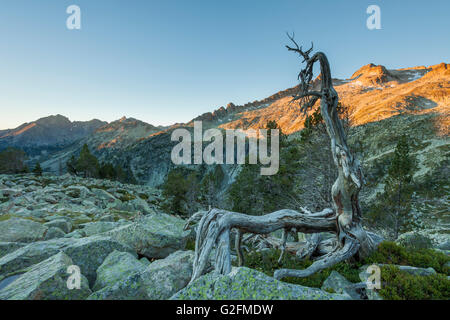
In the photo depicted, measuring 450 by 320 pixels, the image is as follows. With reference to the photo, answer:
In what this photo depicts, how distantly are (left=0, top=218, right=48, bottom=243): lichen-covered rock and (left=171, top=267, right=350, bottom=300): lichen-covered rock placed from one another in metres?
8.38

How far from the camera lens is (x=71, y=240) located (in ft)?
22.4

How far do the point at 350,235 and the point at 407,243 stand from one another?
14.2ft

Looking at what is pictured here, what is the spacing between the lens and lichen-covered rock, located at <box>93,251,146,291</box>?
4760 mm

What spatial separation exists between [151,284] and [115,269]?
1.54 m

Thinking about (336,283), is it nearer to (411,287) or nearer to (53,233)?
(411,287)

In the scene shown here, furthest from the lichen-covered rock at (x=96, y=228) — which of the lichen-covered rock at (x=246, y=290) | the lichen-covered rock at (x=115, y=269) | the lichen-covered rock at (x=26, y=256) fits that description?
the lichen-covered rock at (x=246, y=290)

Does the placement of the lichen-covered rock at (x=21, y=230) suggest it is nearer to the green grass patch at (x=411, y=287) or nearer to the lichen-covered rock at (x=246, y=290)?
the lichen-covered rock at (x=246, y=290)

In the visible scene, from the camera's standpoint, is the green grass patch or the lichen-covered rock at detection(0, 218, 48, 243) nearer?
the green grass patch

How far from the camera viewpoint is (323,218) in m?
6.65

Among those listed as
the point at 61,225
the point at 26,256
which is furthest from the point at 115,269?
the point at 61,225

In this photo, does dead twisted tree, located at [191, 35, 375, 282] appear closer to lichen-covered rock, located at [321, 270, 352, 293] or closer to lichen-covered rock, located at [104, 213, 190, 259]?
lichen-covered rock, located at [321, 270, 352, 293]

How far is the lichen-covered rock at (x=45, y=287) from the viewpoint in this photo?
148 inches

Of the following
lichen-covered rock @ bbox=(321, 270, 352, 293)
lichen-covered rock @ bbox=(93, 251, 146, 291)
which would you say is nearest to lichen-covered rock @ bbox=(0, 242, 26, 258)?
lichen-covered rock @ bbox=(93, 251, 146, 291)
